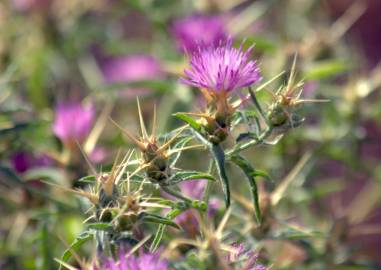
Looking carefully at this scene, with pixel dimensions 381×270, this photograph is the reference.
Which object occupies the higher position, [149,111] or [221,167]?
[149,111]

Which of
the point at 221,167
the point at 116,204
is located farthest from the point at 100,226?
the point at 221,167

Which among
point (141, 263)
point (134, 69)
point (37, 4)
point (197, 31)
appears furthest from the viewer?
point (134, 69)

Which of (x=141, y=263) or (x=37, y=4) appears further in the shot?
(x=37, y=4)

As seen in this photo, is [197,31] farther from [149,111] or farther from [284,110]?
[284,110]

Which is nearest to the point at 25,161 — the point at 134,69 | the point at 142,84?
the point at 142,84

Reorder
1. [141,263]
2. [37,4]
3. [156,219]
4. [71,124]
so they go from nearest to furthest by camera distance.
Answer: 1. [141,263]
2. [156,219]
3. [71,124]
4. [37,4]

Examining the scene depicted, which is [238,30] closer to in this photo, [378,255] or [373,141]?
[373,141]

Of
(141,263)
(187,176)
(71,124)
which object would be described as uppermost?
(71,124)

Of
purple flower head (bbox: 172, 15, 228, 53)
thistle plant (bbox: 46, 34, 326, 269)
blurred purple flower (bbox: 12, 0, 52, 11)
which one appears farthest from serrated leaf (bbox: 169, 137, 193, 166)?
blurred purple flower (bbox: 12, 0, 52, 11)
